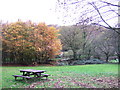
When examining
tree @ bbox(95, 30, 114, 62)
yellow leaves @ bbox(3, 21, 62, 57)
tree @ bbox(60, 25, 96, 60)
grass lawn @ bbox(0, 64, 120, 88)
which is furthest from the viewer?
tree @ bbox(60, 25, 96, 60)

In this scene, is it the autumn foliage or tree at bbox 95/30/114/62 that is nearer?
the autumn foliage

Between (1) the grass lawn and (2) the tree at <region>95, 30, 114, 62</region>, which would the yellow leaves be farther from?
(2) the tree at <region>95, 30, 114, 62</region>

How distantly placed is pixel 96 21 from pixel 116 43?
14399 millimetres

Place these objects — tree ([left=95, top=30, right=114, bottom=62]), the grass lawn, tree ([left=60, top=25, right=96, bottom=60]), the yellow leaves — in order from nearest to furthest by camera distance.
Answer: the grass lawn → the yellow leaves → tree ([left=95, top=30, right=114, bottom=62]) → tree ([left=60, top=25, right=96, bottom=60])

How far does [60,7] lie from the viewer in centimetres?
584

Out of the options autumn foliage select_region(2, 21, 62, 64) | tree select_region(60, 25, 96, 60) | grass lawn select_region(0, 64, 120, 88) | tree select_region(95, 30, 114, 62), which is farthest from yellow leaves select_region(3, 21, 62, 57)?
tree select_region(95, 30, 114, 62)

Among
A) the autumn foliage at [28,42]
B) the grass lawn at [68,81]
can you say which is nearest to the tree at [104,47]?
the autumn foliage at [28,42]

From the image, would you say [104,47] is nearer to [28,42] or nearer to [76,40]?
[76,40]

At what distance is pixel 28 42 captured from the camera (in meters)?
16.2

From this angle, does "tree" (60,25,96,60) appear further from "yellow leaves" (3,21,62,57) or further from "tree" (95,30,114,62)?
"yellow leaves" (3,21,62,57)

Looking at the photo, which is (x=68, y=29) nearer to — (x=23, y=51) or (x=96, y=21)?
(x=23, y=51)

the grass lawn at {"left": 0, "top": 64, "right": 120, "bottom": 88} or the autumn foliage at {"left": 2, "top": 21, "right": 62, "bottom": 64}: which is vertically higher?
the autumn foliage at {"left": 2, "top": 21, "right": 62, "bottom": 64}

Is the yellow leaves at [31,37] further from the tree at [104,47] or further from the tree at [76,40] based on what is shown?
the tree at [104,47]

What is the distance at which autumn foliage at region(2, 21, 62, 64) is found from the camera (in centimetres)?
1625
